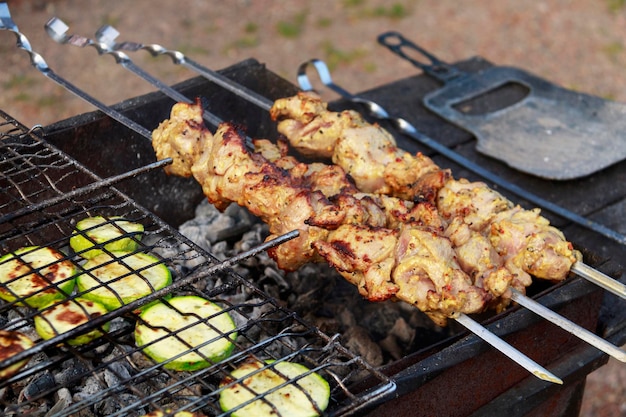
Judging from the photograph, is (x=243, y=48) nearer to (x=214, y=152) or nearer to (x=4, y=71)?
(x=4, y=71)

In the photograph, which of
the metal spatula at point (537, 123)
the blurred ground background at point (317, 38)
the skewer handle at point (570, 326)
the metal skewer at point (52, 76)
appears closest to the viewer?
the skewer handle at point (570, 326)

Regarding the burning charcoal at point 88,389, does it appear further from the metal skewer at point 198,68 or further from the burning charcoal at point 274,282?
the metal skewer at point 198,68

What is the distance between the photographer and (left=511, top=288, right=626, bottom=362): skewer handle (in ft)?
7.07

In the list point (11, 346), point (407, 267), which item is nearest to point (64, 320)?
point (11, 346)

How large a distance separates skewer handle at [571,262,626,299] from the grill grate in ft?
2.81

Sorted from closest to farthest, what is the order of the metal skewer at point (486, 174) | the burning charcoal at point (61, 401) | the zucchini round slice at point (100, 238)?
the burning charcoal at point (61, 401), the metal skewer at point (486, 174), the zucchini round slice at point (100, 238)

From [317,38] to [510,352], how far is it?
7.07 m

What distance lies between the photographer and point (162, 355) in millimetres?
2252

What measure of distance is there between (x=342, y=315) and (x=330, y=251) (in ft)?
2.55

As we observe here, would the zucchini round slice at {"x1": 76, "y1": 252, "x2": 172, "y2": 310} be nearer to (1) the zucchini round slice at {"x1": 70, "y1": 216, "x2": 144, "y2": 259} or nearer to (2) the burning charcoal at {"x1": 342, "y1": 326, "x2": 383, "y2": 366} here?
(1) the zucchini round slice at {"x1": 70, "y1": 216, "x2": 144, "y2": 259}

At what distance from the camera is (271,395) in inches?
82.9

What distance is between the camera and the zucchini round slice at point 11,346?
Answer: 2.05 m

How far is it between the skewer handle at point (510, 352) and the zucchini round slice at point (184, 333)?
0.75 meters

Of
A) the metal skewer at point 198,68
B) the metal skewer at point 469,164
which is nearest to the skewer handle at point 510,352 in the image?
the metal skewer at point 469,164
